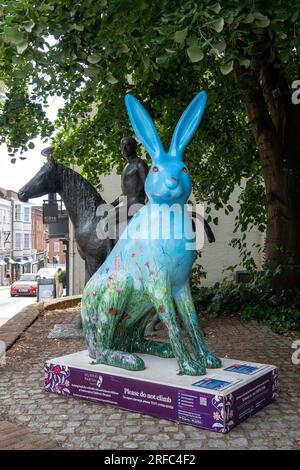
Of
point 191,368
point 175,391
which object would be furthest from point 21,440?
point 191,368

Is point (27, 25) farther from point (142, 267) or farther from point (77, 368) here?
point (77, 368)

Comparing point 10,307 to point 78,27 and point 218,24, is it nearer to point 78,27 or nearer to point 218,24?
point 78,27

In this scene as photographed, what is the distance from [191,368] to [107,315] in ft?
2.69

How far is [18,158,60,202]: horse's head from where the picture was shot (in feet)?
18.8

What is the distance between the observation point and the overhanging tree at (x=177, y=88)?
408cm

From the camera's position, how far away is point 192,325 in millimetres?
3648

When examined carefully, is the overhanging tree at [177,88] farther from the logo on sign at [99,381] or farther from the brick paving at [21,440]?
the brick paving at [21,440]

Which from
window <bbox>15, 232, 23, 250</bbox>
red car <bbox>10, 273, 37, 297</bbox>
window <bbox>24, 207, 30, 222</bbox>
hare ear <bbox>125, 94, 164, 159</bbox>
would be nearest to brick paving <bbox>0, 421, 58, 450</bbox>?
hare ear <bbox>125, 94, 164, 159</bbox>

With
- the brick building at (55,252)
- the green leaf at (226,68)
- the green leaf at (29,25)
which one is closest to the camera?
the green leaf at (226,68)

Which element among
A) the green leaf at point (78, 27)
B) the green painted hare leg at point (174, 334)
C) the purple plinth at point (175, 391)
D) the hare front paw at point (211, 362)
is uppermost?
the green leaf at point (78, 27)

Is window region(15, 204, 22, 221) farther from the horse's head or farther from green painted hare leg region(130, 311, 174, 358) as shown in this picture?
green painted hare leg region(130, 311, 174, 358)

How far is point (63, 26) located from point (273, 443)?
3.82 metres

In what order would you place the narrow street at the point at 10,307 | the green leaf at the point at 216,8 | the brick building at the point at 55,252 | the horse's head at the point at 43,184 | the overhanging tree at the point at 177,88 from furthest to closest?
the brick building at the point at 55,252
the narrow street at the point at 10,307
the horse's head at the point at 43,184
the overhanging tree at the point at 177,88
the green leaf at the point at 216,8

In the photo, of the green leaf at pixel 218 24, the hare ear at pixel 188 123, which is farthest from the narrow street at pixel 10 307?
the green leaf at pixel 218 24
